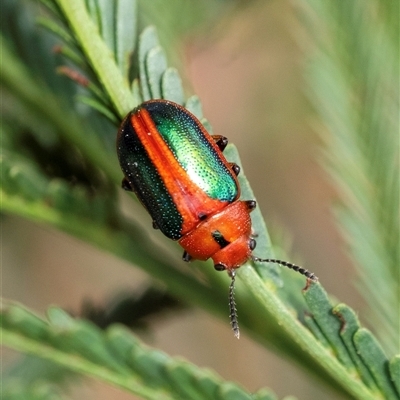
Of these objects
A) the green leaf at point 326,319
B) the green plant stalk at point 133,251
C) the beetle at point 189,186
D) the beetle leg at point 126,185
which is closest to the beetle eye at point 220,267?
the beetle at point 189,186

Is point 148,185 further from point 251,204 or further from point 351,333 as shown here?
point 351,333

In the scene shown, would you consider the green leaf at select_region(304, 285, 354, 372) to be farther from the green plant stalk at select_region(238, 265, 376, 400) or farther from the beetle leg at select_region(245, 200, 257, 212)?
the beetle leg at select_region(245, 200, 257, 212)

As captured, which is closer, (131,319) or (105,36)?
(105,36)

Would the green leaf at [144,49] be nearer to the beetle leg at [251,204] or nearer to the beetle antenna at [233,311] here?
the beetle leg at [251,204]

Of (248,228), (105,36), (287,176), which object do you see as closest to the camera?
(105,36)

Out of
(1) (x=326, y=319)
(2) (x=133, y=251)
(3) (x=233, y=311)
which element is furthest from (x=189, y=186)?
(1) (x=326, y=319)

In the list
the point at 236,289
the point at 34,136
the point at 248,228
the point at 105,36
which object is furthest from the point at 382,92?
the point at 34,136

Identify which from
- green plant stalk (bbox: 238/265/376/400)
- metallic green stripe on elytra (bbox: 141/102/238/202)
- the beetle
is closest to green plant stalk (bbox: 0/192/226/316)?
the beetle

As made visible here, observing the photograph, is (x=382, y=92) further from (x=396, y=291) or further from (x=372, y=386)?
(x=372, y=386)
